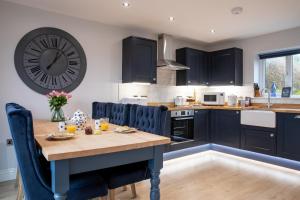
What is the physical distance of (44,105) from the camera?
3.02m

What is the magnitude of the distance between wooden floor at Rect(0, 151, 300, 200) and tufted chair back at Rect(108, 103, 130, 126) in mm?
827

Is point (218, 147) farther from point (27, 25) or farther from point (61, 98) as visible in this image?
point (27, 25)

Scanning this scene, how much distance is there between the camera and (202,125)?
4215 mm

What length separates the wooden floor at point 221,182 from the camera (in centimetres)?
238

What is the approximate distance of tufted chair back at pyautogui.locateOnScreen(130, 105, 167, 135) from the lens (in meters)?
2.07

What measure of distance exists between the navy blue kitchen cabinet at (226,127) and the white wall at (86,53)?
2.02 m

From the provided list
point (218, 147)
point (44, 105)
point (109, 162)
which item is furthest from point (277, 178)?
point (44, 105)

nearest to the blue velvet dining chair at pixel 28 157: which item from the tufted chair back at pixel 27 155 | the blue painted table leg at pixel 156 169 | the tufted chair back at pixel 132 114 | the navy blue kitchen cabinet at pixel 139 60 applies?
the tufted chair back at pixel 27 155

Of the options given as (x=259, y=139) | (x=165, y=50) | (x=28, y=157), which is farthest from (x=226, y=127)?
(x=28, y=157)

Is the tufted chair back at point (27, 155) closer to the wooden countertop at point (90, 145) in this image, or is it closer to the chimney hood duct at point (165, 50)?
the wooden countertop at point (90, 145)

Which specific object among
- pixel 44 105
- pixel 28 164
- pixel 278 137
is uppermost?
pixel 44 105

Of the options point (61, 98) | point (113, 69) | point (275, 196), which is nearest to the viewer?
point (275, 196)

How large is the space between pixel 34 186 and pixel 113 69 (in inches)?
104

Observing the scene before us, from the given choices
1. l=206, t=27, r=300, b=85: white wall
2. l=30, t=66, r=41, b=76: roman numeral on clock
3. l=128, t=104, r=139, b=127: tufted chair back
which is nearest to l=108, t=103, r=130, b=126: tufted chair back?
l=128, t=104, r=139, b=127: tufted chair back
